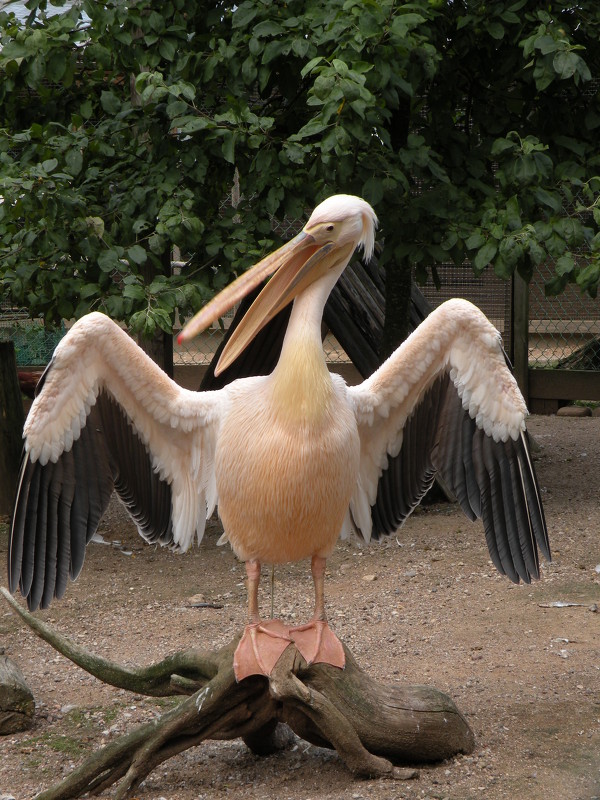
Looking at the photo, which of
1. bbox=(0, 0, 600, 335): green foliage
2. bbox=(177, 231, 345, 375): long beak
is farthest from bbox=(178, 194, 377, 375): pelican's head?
bbox=(0, 0, 600, 335): green foliage

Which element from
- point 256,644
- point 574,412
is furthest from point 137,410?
point 574,412

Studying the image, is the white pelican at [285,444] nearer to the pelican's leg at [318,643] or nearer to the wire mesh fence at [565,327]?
the pelican's leg at [318,643]

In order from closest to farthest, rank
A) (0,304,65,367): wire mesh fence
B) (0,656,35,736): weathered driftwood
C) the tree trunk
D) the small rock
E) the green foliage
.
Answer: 1. (0,656,35,736): weathered driftwood
2. the green foliage
3. the tree trunk
4. (0,304,65,367): wire mesh fence
5. the small rock

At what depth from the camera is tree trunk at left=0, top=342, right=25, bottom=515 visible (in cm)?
583

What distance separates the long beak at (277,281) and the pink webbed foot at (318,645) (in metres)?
0.90

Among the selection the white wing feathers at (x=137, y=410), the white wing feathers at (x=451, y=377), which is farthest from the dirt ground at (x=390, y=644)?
the white wing feathers at (x=451, y=377)

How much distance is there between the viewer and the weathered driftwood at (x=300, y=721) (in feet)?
9.92

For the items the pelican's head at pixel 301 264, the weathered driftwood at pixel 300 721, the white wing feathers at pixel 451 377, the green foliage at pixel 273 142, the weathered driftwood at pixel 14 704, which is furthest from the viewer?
the green foliage at pixel 273 142

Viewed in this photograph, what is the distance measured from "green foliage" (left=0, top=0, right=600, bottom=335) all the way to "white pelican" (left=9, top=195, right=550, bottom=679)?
3.76 feet

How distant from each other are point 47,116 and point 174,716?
150 inches

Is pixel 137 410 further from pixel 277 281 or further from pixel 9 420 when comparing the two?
pixel 9 420

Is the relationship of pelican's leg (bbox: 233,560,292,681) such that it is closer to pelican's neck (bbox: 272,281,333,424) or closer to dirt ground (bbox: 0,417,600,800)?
dirt ground (bbox: 0,417,600,800)

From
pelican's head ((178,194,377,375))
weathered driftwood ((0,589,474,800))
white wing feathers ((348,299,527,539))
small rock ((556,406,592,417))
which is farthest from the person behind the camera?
small rock ((556,406,592,417))

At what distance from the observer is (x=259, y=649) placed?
3.15 metres
